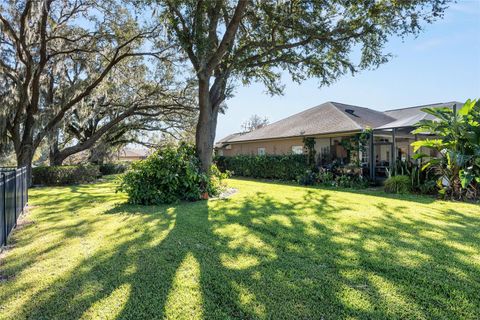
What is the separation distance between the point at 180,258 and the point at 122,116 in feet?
52.1

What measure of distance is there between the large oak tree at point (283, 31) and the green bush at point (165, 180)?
1233 millimetres

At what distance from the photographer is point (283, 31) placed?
1038 cm

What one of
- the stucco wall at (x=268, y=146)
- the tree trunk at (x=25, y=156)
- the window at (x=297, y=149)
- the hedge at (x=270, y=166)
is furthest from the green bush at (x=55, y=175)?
the window at (x=297, y=149)

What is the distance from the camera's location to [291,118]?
68.9ft

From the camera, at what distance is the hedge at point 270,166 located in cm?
1471

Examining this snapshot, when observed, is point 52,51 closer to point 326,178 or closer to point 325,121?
point 326,178

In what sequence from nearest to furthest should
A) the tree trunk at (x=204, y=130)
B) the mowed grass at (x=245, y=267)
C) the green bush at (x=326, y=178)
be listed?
the mowed grass at (x=245, y=267), the tree trunk at (x=204, y=130), the green bush at (x=326, y=178)

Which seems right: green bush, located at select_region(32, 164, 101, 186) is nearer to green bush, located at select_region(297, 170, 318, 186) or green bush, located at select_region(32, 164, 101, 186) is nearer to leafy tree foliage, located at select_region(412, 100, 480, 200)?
green bush, located at select_region(297, 170, 318, 186)

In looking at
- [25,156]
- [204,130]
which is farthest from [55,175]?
[204,130]

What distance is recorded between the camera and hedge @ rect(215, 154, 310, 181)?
48.3 ft

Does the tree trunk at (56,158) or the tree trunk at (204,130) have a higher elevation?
the tree trunk at (204,130)

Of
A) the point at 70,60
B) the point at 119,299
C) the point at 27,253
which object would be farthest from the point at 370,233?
the point at 70,60

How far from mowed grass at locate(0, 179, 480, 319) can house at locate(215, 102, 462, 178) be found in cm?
763

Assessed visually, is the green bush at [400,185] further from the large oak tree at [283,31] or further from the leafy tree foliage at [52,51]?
the leafy tree foliage at [52,51]
